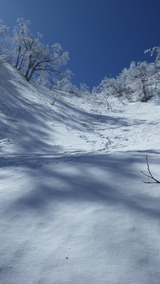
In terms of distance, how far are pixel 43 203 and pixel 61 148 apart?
4.87 meters

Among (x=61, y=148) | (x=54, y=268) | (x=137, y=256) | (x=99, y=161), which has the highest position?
(x=61, y=148)

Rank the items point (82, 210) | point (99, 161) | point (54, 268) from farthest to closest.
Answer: point (99, 161) → point (82, 210) → point (54, 268)

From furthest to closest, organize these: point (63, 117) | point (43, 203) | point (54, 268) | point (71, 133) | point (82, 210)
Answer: point (63, 117) < point (71, 133) < point (43, 203) < point (82, 210) < point (54, 268)

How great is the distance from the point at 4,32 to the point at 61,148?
10.7 m

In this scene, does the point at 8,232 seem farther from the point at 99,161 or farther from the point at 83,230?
the point at 99,161

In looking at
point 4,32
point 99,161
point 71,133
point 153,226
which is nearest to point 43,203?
point 153,226

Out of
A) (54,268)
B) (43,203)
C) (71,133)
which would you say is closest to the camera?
(54,268)

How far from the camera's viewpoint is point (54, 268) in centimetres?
150

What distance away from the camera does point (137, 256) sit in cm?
154

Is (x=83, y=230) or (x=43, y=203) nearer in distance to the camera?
(x=83, y=230)

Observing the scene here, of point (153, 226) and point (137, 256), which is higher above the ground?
point (153, 226)

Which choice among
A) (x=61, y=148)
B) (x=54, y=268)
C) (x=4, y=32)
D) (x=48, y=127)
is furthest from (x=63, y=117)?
(x=54, y=268)

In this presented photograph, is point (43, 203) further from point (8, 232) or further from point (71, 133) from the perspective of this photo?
point (71, 133)

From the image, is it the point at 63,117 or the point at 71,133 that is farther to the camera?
the point at 63,117
